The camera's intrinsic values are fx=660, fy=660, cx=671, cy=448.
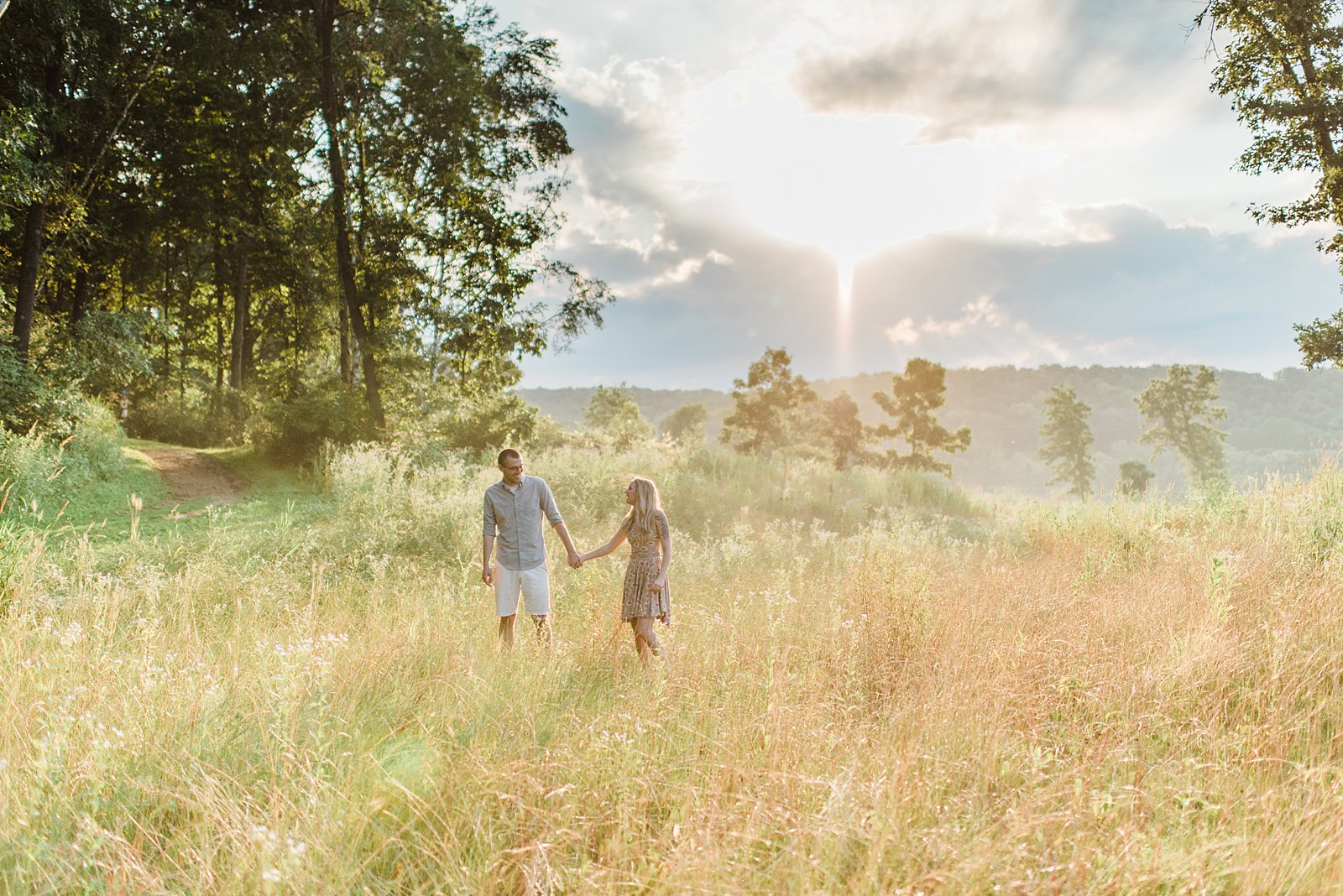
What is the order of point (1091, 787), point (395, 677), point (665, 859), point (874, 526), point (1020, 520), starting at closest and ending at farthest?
1. point (665, 859)
2. point (1091, 787)
3. point (395, 677)
4. point (874, 526)
5. point (1020, 520)

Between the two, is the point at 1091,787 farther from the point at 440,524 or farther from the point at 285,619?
the point at 440,524

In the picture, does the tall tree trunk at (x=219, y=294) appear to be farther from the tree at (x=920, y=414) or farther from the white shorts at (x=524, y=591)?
the tree at (x=920, y=414)

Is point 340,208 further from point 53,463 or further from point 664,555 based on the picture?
point 664,555

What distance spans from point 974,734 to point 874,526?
32.6 ft

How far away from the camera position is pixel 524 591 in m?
5.86

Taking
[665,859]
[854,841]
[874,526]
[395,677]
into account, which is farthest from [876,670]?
[874,526]

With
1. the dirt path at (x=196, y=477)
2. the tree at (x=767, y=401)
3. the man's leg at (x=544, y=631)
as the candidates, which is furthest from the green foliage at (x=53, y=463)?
the tree at (x=767, y=401)

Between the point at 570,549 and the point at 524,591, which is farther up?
the point at 570,549

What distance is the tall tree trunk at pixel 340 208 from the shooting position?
17391 millimetres

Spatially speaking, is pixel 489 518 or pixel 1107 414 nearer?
pixel 489 518

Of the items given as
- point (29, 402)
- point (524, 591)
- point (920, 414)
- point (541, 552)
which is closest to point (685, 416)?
point (920, 414)

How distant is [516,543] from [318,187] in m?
18.1

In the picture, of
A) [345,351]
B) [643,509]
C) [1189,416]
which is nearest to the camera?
[643,509]

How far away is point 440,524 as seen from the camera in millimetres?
10125
